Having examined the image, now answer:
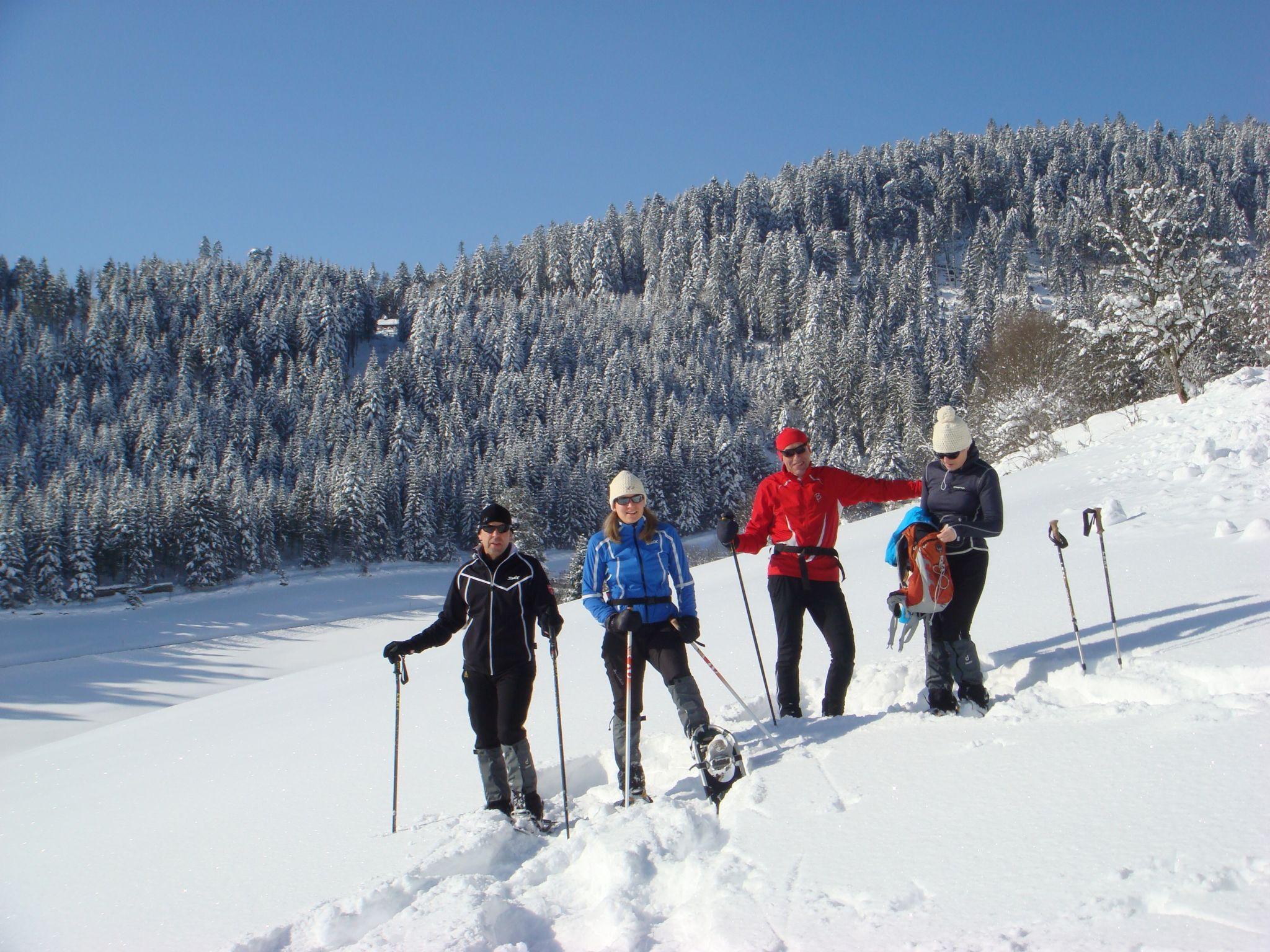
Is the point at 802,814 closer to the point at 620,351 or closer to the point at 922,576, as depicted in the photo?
the point at 922,576

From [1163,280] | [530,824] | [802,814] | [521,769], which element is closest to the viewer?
[802,814]

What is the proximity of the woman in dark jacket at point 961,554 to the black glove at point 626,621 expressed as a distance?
5.95 ft

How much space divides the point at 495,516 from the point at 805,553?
2.01 meters

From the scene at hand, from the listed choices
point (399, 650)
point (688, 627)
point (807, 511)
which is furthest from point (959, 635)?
point (399, 650)

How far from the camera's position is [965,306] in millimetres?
96938

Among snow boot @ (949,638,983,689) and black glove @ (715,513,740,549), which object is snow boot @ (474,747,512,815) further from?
snow boot @ (949,638,983,689)

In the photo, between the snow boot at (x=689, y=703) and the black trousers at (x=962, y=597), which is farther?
the black trousers at (x=962, y=597)

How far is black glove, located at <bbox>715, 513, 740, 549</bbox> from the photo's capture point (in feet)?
16.1

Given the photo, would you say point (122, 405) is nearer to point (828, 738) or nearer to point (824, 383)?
point (824, 383)

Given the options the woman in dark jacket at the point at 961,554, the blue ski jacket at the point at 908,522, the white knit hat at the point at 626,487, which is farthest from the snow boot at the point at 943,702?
the white knit hat at the point at 626,487

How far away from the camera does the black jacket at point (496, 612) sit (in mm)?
4277

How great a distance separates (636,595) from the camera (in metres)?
4.48

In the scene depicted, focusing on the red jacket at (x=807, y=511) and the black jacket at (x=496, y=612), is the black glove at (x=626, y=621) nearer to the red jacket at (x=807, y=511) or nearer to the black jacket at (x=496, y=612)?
the black jacket at (x=496, y=612)

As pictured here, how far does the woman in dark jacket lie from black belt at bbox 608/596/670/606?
1660 millimetres
